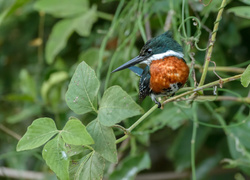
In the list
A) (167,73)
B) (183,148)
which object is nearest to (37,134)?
(167,73)

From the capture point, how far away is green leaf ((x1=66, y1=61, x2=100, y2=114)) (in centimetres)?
99

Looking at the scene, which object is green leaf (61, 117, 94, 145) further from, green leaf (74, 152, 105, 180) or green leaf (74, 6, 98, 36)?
green leaf (74, 6, 98, 36)

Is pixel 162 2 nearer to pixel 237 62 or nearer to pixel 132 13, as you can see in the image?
pixel 132 13

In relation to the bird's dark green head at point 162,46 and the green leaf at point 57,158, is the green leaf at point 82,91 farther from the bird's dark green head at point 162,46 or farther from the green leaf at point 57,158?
the bird's dark green head at point 162,46

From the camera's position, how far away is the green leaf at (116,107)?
0.95 metres

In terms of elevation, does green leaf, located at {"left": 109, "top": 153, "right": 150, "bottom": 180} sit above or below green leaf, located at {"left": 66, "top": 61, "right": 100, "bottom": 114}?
below

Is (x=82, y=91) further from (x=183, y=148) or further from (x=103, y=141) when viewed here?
(x=183, y=148)

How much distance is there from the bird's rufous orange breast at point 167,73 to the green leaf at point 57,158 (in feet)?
1.14

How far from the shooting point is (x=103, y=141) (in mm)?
979

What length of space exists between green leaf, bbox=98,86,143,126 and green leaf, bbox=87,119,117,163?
0.10 feet

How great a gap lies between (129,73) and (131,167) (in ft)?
1.33

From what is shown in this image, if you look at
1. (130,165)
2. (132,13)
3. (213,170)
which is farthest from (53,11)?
(213,170)

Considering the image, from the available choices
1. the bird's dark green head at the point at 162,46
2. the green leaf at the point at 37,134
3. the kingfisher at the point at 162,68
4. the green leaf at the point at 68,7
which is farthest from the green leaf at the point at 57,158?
the green leaf at the point at 68,7

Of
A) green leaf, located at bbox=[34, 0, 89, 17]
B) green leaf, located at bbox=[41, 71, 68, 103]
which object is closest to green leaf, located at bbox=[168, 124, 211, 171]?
green leaf, located at bbox=[41, 71, 68, 103]
